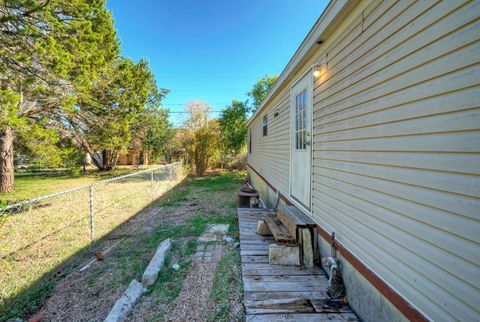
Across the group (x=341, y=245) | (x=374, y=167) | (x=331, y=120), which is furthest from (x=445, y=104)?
(x=341, y=245)

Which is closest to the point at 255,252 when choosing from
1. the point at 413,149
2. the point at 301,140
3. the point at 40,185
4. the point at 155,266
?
the point at 155,266

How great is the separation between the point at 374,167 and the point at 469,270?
88 cm

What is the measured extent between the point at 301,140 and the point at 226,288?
2441mm

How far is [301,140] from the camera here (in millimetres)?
3643

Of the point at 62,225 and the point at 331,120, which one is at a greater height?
the point at 331,120

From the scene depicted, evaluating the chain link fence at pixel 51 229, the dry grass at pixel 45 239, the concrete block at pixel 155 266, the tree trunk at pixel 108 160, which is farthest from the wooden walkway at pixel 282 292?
the tree trunk at pixel 108 160

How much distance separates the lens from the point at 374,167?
180 cm

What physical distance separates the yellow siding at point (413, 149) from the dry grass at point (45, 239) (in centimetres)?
356

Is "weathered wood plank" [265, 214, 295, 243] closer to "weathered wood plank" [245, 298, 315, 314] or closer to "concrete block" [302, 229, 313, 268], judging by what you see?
"concrete block" [302, 229, 313, 268]

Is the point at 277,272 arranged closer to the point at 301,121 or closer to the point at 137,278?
the point at 137,278

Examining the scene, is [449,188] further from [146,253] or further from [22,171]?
[22,171]

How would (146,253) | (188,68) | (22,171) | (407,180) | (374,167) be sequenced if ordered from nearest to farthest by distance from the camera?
(407,180), (374,167), (146,253), (22,171), (188,68)

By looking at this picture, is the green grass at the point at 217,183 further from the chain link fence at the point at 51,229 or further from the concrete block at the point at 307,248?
the concrete block at the point at 307,248

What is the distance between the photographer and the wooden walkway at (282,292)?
1932 millimetres
